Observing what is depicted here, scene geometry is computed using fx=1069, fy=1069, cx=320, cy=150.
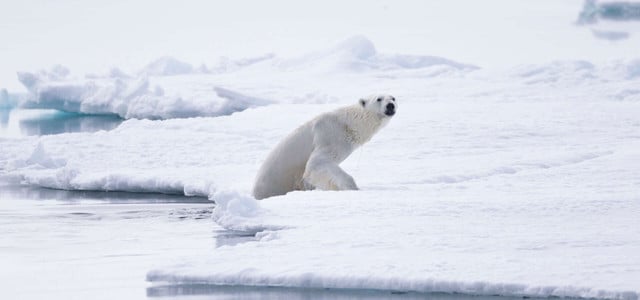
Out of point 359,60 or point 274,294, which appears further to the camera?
point 359,60

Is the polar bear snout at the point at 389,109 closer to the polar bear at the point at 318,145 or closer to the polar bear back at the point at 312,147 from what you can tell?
the polar bear at the point at 318,145

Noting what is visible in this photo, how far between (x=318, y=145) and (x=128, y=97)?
1805 cm

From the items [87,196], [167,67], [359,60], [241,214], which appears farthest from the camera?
[167,67]

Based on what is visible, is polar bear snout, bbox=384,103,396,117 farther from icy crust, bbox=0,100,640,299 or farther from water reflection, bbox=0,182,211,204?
water reflection, bbox=0,182,211,204

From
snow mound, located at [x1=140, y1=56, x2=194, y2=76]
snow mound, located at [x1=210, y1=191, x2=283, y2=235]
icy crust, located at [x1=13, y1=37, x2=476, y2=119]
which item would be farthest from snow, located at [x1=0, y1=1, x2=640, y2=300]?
snow mound, located at [x1=140, y1=56, x2=194, y2=76]

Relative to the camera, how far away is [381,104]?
34.7 ft

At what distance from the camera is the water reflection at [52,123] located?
27.6 m

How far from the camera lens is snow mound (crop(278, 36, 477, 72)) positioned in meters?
32.2

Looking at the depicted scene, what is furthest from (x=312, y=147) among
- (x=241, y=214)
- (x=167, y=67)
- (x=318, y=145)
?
(x=167, y=67)

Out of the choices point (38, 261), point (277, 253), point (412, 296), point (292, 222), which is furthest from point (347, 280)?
point (38, 261)

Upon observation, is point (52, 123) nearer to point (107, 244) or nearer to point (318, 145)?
point (318, 145)

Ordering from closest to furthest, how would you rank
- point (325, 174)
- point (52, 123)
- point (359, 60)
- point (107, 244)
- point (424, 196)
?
point (107, 244) < point (424, 196) < point (325, 174) < point (52, 123) < point (359, 60)

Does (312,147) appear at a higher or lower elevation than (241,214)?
higher

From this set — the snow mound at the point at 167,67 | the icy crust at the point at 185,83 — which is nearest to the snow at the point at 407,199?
the icy crust at the point at 185,83
